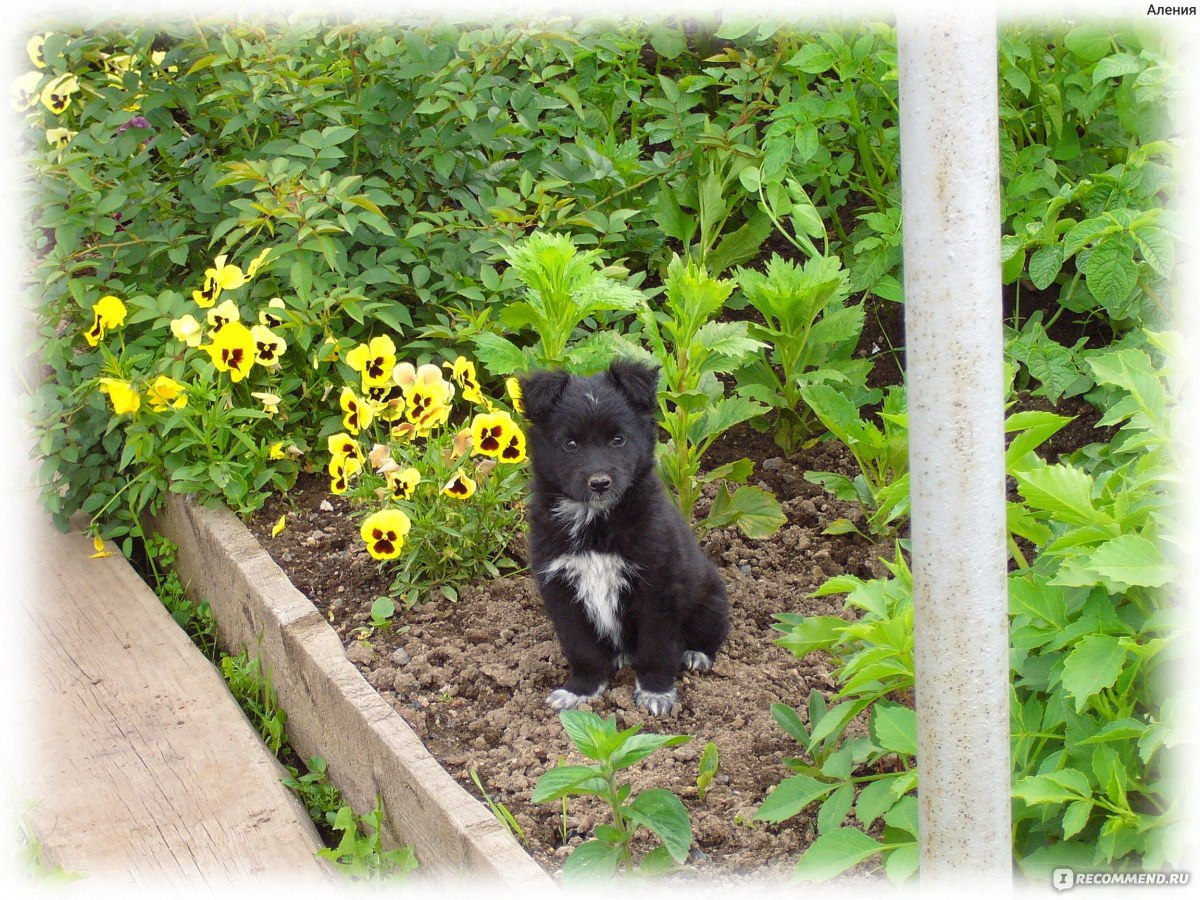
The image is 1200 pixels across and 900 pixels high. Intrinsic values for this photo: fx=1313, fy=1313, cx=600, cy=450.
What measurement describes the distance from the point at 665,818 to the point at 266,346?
260 cm

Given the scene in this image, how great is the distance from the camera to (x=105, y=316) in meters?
4.83

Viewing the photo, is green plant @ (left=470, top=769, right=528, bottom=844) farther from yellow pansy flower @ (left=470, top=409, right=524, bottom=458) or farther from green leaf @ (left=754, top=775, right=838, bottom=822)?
yellow pansy flower @ (left=470, top=409, right=524, bottom=458)

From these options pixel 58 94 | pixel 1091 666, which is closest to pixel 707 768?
pixel 1091 666

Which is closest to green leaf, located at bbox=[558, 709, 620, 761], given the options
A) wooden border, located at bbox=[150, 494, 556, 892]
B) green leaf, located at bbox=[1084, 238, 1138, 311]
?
wooden border, located at bbox=[150, 494, 556, 892]

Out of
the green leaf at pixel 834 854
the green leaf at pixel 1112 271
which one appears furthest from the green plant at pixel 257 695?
the green leaf at pixel 1112 271

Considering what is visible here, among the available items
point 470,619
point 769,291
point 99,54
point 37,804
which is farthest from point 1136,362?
point 99,54

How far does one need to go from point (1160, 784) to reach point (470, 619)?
7.28 feet

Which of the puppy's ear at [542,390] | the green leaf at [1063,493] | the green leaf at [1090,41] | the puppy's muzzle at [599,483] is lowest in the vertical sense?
the puppy's muzzle at [599,483]

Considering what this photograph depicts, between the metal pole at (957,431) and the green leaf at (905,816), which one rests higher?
the metal pole at (957,431)

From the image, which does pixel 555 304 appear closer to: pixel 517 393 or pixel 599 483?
pixel 517 393

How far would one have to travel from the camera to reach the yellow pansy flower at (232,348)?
4602mm

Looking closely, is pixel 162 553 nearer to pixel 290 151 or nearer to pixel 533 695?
pixel 290 151

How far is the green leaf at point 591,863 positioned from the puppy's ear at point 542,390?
1.31 meters

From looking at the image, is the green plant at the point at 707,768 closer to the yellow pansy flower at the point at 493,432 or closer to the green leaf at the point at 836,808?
the green leaf at the point at 836,808
